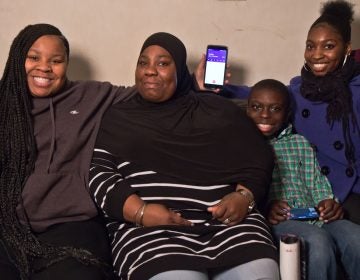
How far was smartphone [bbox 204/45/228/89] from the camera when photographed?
1.89m

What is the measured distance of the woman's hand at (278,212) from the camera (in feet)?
5.40

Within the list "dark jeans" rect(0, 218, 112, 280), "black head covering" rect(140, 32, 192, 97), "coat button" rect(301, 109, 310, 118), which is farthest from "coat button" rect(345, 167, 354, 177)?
"dark jeans" rect(0, 218, 112, 280)

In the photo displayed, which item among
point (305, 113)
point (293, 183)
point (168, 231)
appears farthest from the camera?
point (305, 113)

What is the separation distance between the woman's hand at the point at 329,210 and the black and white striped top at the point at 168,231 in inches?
11.1

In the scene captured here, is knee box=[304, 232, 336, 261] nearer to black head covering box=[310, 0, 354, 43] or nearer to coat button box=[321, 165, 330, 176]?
coat button box=[321, 165, 330, 176]

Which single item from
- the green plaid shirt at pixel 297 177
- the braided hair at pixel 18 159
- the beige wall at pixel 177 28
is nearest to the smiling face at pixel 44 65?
the braided hair at pixel 18 159

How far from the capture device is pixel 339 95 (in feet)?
5.81

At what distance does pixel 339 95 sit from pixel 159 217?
87 centimetres

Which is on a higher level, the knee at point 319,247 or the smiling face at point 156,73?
the smiling face at point 156,73

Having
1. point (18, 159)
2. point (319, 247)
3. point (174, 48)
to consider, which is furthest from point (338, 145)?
point (18, 159)

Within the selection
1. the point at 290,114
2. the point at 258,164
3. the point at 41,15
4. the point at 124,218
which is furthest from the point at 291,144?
the point at 41,15

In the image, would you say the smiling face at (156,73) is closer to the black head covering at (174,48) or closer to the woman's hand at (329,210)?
the black head covering at (174,48)

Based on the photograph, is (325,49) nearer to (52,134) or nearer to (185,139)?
(185,139)

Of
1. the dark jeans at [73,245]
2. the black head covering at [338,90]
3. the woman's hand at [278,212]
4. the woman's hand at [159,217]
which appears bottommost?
the dark jeans at [73,245]
